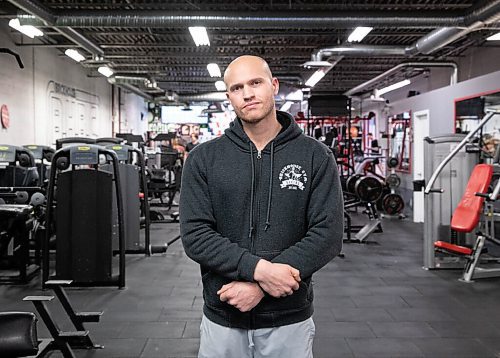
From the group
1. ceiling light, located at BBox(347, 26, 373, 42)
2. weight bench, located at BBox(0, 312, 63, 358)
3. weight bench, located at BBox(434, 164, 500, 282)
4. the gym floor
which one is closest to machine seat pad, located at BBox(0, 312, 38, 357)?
weight bench, located at BBox(0, 312, 63, 358)

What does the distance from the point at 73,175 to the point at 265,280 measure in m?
4.00

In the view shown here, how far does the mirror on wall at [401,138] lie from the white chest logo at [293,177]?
38.1ft

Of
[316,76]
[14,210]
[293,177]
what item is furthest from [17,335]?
[316,76]

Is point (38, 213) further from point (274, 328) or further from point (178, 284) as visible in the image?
point (274, 328)

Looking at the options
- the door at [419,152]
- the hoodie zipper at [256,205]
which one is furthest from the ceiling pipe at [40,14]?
the door at [419,152]

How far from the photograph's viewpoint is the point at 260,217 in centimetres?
168

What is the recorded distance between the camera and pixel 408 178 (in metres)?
13.5

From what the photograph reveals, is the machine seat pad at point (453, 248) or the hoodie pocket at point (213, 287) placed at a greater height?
the hoodie pocket at point (213, 287)

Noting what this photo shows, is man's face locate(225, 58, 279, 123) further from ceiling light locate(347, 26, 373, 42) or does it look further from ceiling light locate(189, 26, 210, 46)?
ceiling light locate(347, 26, 373, 42)

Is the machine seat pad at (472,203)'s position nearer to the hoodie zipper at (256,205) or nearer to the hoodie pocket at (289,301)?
the hoodie pocket at (289,301)

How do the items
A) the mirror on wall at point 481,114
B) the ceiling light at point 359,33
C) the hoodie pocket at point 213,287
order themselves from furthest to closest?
the mirror on wall at point 481,114 → the ceiling light at point 359,33 → the hoodie pocket at point 213,287

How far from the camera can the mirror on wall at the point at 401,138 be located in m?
13.1

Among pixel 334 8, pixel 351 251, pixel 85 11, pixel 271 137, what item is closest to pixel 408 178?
pixel 351 251

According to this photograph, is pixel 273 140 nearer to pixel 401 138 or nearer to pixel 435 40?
pixel 435 40
